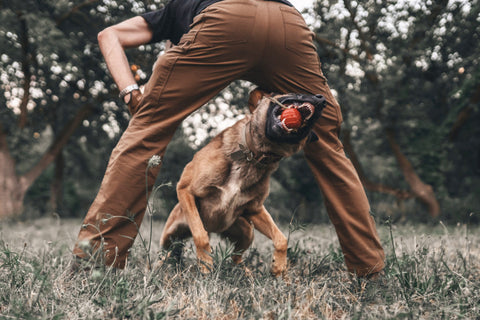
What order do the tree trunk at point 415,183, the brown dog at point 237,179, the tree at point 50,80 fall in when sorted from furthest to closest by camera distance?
the tree trunk at point 415,183, the tree at point 50,80, the brown dog at point 237,179

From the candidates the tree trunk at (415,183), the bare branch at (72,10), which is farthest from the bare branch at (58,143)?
the tree trunk at (415,183)

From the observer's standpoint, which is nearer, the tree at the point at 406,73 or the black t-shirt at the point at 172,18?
the black t-shirt at the point at 172,18

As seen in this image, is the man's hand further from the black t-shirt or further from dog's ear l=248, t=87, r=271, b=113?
dog's ear l=248, t=87, r=271, b=113

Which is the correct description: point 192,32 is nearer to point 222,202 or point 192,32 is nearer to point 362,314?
point 222,202

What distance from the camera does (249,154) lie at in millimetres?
2576

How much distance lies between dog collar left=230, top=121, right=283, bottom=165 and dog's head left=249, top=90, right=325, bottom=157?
4.5 inches

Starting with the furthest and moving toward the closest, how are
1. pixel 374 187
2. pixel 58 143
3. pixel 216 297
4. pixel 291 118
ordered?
1. pixel 58 143
2. pixel 374 187
3. pixel 291 118
4. pixel 216 297

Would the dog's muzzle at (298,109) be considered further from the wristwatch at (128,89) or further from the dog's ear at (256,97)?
the wristwatch at (128,89)

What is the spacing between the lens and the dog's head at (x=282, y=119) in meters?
2.05

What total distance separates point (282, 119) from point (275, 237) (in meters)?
0.92

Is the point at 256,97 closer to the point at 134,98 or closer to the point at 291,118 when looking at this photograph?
the point at 291,118

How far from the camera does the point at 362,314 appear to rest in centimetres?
161

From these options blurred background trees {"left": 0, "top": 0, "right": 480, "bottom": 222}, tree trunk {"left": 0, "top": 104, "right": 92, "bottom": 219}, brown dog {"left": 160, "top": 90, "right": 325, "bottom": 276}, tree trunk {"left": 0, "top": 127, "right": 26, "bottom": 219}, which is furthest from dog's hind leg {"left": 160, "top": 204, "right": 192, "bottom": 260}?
tree trunk {"left": 0, "top": 127, "right": 26, "bottom": 219}

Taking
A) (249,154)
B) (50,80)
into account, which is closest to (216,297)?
(249,154)
